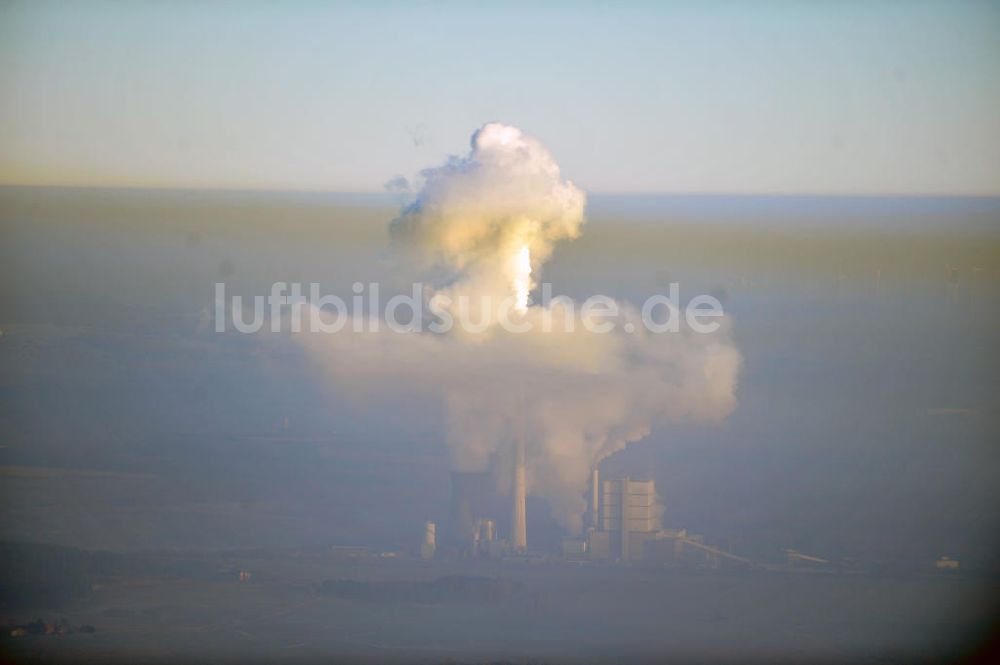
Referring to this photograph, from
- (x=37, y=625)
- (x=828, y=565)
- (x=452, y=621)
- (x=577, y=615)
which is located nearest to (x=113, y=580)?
(x=37, y=625)

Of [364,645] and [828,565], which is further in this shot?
[828,565]

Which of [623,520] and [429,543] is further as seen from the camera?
[429,543]

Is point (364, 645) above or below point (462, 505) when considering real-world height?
below

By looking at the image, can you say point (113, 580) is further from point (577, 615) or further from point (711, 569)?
point (711, 569)

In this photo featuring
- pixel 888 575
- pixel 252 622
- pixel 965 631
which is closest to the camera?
pixel 965 631

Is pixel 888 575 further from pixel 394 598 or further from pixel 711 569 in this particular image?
pixel 394 598

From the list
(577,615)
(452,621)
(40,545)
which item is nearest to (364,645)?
(452,621)

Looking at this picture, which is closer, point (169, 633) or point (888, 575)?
point (169, 633)

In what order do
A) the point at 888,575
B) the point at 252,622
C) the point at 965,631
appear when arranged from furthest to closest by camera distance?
1. the point at 888,575
2. the point at 252,622
3. the point at 965,631
